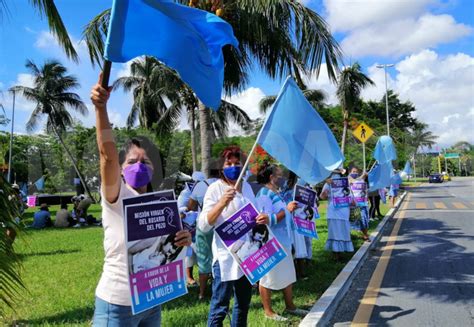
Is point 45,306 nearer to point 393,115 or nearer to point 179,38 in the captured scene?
point 179,38

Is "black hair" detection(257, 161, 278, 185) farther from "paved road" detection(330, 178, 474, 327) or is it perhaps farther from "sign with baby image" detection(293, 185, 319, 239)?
"paved road" detection(330, 178, 474, 327)

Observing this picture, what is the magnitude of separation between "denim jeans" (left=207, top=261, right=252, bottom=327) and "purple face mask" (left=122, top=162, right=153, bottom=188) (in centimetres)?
147

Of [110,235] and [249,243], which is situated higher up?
[110,235]

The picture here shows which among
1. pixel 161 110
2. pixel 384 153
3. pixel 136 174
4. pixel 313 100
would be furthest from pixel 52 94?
pixel 136 174

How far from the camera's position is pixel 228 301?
367cm

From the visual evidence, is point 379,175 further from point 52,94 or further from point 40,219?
point 52,94

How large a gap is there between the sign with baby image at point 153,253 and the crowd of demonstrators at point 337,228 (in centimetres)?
577

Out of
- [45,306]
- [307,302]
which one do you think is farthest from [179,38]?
[45,306]

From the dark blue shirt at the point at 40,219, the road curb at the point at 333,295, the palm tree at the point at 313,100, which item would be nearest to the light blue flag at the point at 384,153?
the road curb at the point at 333,295

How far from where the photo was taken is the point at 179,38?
116 inches

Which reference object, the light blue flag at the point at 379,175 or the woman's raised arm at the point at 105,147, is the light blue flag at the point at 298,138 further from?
the light blue flag at the point at 379,175

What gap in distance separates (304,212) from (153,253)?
13.4ft

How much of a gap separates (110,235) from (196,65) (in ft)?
4.76

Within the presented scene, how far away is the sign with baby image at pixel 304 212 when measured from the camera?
6.19 metres
